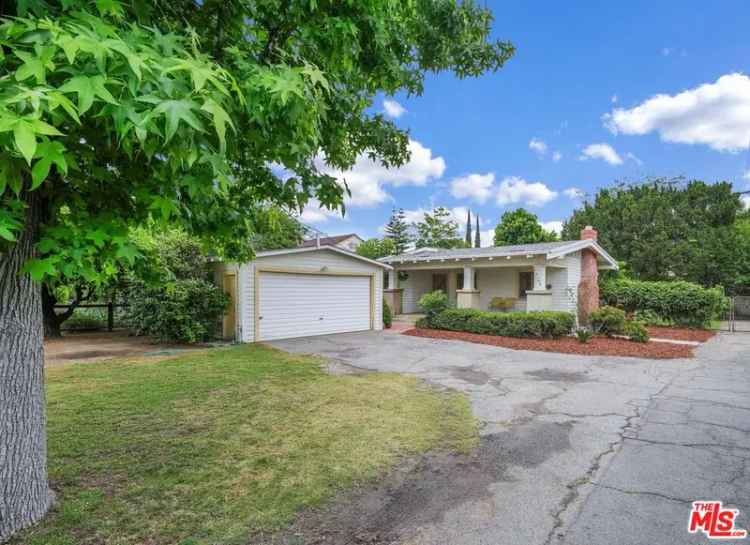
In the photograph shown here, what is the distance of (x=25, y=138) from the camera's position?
1.26m

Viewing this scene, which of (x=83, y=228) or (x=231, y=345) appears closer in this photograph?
(x=83, y=228)

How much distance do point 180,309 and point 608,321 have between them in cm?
1201

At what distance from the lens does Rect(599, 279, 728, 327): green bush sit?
13.9 metres

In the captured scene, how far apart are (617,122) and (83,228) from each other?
2026 cm

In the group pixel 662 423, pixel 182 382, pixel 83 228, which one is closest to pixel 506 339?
pixel 662 423

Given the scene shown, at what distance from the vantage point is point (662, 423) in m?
4.57

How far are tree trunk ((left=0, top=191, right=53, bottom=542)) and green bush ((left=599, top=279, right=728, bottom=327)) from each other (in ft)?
58.7

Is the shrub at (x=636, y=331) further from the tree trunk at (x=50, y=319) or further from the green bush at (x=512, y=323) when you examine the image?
the tree trunk at (x=50, y=319)

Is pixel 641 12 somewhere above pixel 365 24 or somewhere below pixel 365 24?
above

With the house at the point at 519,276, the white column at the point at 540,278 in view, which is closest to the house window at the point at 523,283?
the house at the point at 519,276

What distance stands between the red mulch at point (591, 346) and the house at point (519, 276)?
7.32ft

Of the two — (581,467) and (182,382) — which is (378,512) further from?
(182,382)

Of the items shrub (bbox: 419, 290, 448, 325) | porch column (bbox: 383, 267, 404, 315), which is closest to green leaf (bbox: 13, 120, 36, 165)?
shrub (bbox: 419, 290, 448, 325)

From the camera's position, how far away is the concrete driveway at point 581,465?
8.43 feet
